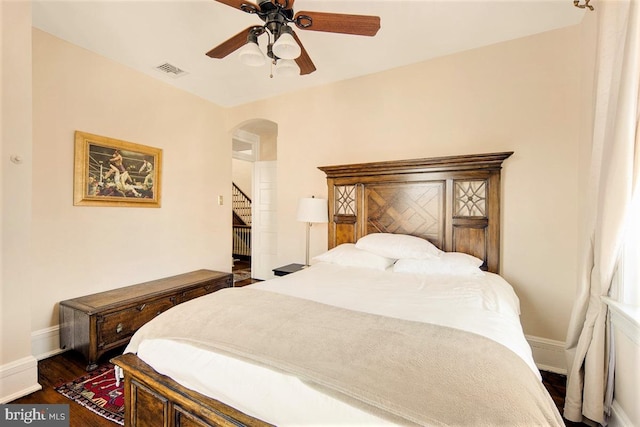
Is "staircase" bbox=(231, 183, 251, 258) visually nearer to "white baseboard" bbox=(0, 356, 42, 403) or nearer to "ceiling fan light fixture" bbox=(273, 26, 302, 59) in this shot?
"white baseboard" bbox=(0, 356, 42, 403)

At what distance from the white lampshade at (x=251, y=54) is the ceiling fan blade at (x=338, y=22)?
0.95 feet

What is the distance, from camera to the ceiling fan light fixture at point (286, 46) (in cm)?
155

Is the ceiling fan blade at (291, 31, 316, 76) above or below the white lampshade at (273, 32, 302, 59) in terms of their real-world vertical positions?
above

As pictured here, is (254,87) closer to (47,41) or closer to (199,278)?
(47,41)

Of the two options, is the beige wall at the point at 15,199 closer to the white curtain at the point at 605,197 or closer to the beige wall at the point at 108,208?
the beige wall at the point at 108,208

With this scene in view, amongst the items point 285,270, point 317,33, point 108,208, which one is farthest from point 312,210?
point 108,208

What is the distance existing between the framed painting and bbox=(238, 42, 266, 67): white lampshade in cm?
207

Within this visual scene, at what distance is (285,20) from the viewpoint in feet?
5.58

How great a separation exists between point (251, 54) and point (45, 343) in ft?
9.90

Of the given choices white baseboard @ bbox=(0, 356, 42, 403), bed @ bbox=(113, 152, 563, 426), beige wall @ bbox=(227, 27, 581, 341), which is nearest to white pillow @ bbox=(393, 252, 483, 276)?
bed @ bbox=(113, 152, 563, 426)

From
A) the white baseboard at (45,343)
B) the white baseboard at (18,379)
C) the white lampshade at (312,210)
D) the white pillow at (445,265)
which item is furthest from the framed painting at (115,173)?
the white pillow at (445,265)

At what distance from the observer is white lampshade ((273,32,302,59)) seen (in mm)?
1547

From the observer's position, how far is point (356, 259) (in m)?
2.58

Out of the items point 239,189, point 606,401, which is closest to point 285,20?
point 606,401
